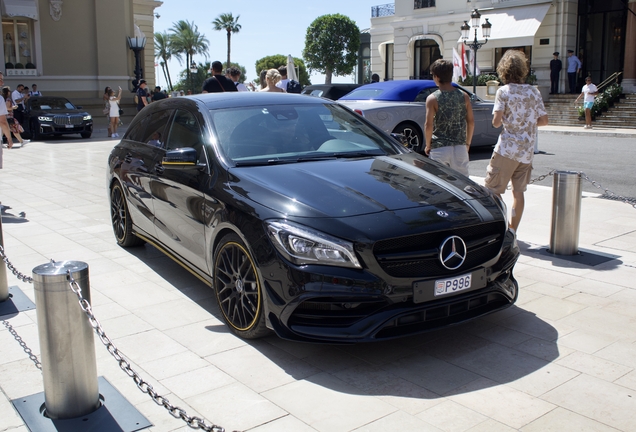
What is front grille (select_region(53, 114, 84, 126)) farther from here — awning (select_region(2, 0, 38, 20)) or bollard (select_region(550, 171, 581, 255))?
bollard (select_region(550, 171, 581, 255))

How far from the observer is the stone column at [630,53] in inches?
1081

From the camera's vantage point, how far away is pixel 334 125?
5.38m

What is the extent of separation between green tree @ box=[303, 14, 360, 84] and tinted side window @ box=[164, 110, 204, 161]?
61.2 m

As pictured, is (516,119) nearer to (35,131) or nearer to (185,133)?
(185,133)

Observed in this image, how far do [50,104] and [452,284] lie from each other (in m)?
20.9

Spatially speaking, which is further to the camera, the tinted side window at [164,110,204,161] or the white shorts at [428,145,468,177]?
the white shorts at [428,145,468,177]

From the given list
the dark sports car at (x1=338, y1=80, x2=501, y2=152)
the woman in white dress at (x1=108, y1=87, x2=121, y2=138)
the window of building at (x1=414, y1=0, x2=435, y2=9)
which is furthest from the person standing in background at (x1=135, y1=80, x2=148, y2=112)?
the window of building at (x1=414, y1=0, x2=435, y2=9)

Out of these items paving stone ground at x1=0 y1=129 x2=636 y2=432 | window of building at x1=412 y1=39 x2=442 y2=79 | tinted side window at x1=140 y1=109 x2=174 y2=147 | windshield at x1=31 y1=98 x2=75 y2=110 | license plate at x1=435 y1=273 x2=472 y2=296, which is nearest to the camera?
paving stone ground at x1=0 y1=129 x2=636 y2=432

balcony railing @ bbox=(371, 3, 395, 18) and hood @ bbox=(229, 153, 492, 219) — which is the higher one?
balcony railing @ bbox=(371, 3, 395, 18)

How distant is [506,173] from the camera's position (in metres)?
6.30

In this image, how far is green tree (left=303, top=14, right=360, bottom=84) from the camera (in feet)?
212

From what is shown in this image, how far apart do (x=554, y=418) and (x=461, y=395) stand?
48cm

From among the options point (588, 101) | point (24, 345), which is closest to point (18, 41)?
point (588, 101)

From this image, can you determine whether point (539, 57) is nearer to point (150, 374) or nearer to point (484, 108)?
point (484, 108)
